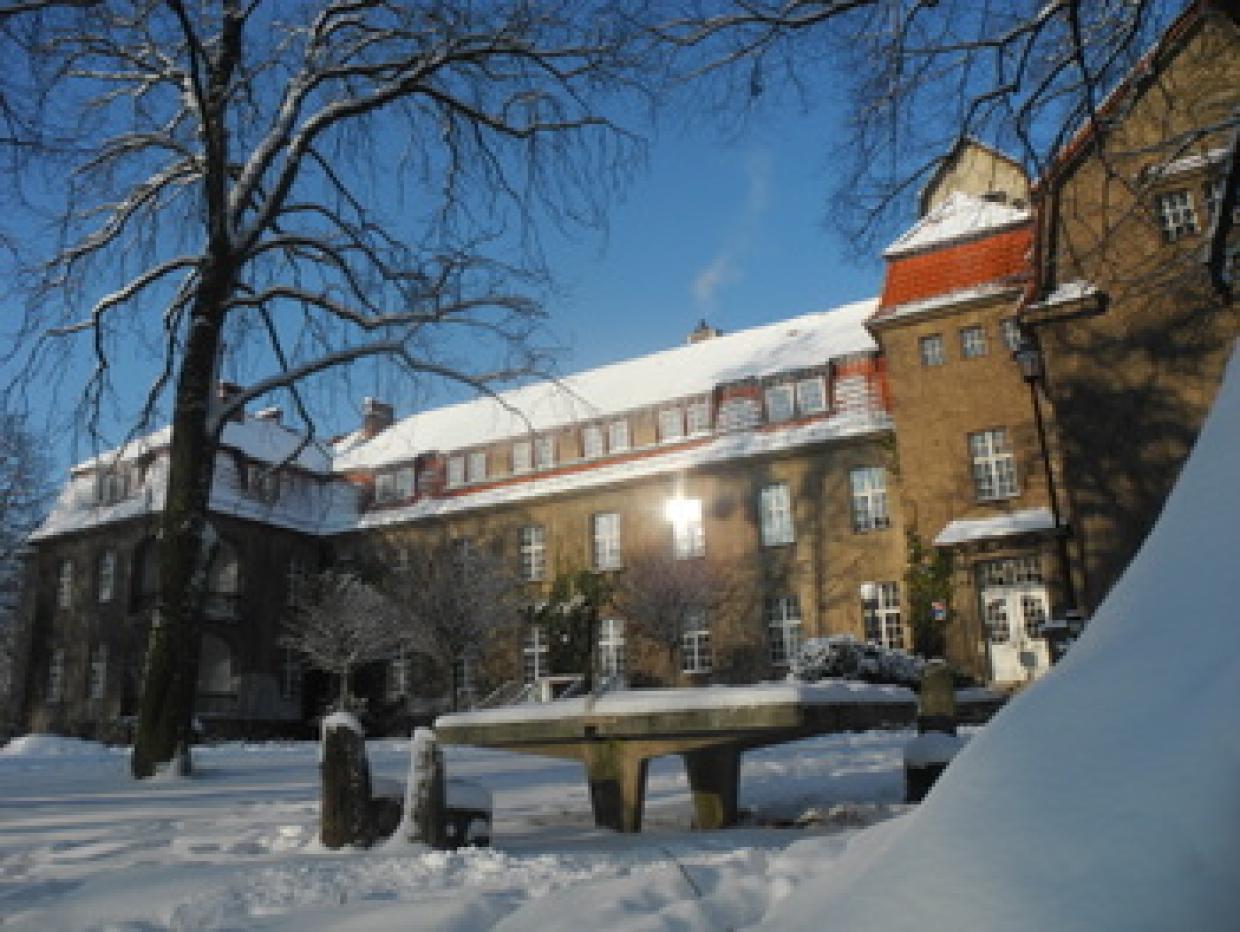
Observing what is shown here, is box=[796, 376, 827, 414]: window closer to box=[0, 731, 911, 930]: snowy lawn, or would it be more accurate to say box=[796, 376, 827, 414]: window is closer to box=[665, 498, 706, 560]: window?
box=[665, 498, 706, 560]: window

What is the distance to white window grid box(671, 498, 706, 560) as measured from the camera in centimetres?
2606

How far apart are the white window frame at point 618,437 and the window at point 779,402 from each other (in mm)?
4473

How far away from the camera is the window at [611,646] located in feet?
88.0

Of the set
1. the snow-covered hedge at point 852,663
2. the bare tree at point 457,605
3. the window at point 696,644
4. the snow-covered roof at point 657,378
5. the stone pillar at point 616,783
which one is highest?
the snow-covered roof at point 657,378

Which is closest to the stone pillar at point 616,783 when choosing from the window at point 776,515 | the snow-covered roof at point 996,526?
the snow-covered roof at point 996,526

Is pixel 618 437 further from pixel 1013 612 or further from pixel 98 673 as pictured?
pixel 98 673

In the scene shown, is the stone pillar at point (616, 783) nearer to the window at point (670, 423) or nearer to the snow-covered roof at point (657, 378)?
the snow-covered roof at point (657, 378)

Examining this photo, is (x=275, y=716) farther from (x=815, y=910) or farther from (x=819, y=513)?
(x=815, y=910)

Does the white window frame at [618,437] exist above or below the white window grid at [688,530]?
above

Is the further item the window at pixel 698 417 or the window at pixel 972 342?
the window at pixel 698 417

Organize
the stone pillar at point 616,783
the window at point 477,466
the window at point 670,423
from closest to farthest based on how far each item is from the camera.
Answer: the stone pillar at point 616,783, the window at point 670,423, the window at point 477,466

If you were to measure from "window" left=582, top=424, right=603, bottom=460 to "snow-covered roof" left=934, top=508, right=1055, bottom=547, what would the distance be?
10.9m

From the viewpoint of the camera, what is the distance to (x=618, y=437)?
28.1m

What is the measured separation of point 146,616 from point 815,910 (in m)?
31.2
